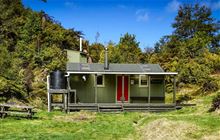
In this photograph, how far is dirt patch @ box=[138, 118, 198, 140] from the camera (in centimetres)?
1382

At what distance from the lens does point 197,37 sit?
39625 millimetres

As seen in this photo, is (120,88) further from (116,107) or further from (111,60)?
(111,60)

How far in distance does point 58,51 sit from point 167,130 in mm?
24374

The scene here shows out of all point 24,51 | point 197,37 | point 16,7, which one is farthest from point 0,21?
point 197,37

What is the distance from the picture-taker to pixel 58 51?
→ 1469 inches

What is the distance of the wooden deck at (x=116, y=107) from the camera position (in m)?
24.9

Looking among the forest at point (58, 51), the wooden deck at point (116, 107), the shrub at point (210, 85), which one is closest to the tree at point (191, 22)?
the forest at point (58, 51)

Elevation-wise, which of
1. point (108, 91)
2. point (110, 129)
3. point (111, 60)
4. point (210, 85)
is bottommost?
point (110, 129)

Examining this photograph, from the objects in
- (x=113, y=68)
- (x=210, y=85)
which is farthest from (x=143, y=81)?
(x=210, y=85)

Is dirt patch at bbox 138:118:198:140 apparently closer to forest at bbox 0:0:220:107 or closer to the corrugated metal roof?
the corrugated metal roof

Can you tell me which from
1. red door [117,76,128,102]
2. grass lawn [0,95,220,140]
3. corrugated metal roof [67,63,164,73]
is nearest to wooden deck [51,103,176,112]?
corrugated metal roof [67,63,164,73]

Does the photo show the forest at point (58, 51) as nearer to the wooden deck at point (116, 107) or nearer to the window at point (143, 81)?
the wooden deck at point (116, 107)

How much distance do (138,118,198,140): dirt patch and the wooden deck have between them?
8.91 m

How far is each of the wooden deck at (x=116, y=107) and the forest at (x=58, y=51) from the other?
4129 mm
